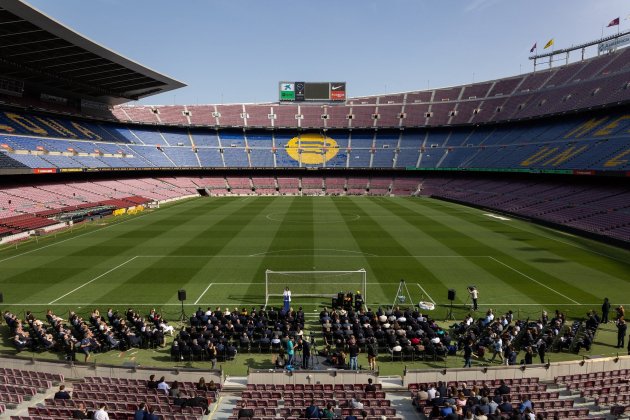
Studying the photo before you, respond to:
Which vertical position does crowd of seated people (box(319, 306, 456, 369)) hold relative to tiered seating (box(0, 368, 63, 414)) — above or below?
above

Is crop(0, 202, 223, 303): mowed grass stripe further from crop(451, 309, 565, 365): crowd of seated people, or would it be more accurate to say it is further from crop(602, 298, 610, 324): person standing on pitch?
crop(602, 298, 610, 324): person standing on pitch

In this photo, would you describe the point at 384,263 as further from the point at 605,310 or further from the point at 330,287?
the point at 605,310

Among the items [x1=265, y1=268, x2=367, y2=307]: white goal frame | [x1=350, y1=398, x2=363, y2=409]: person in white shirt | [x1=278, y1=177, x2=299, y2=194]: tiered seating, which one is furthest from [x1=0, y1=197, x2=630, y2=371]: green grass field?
[x1=278, y1=177, x2=299, y2=194]: tiered seating

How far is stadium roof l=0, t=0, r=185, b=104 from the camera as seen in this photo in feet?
138

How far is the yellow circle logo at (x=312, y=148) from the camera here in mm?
96787

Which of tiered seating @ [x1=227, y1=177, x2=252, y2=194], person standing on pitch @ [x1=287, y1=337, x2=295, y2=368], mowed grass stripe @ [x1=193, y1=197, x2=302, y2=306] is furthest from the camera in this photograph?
tiered seating @ [x1=227, y1=177, x2=252, y2=194]

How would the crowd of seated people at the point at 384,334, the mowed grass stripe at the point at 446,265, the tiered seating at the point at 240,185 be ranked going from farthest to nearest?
the tiered seating at the point at 240,185 < the mowed grass stripe at the point at 446,265 < the crowd of seated people at the point at 384,334

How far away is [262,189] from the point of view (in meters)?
89.7

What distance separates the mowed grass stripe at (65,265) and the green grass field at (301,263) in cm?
8

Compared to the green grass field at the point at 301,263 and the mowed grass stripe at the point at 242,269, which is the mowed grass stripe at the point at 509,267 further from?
the mowed grass stripe at the point at 242,269

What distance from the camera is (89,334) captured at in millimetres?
17484

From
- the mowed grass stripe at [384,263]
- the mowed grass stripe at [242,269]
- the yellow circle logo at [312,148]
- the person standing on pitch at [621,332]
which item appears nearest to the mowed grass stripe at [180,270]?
the mowed grass stripe at [242,269]

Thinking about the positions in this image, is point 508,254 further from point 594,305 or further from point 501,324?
point 501,324

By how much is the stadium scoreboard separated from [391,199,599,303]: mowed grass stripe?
6118 cm
